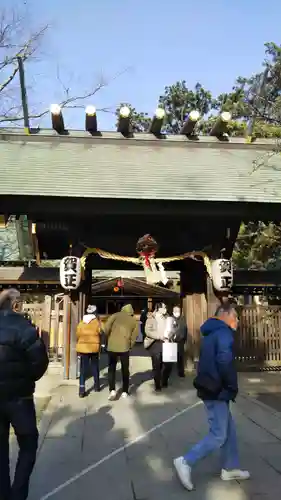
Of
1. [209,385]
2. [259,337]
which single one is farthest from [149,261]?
[209,385]

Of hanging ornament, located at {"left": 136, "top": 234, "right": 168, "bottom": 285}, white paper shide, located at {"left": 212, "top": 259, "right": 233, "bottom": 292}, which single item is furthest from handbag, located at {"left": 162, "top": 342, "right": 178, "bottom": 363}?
white paper shide, located at {"left": 212, "top": 259, "right": 233, "bottom": 292}

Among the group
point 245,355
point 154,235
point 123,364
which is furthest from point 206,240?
point 123,364

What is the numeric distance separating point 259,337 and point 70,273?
564 cm

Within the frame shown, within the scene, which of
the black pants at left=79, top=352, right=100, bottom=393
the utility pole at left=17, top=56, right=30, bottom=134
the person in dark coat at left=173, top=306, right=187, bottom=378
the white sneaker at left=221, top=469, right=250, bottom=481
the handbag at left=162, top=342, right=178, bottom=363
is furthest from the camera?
the utility pole at left=17, top=56, right=30, bottom=134

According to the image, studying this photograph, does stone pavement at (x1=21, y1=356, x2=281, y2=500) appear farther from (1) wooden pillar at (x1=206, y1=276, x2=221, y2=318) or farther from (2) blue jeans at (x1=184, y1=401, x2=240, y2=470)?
(1) wooden pillar at (x1=206, y1=276, x2=221, y2=318)

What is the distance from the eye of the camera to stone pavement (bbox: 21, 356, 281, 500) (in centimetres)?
373

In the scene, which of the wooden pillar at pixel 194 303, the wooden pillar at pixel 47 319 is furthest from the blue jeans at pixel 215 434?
the wooden pillar at pixel 47 319

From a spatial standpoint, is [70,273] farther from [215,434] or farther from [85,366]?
[215,434]

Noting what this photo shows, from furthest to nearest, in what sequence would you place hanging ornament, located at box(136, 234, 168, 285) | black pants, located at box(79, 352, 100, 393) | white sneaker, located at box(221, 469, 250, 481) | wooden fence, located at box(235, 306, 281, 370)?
1. wooden fence, located at box(235, 306, 281, 370)
2. hanging ornament, located at box(136, 234, 168, 285)
3. black pants, located at box(79, 352, 100, 393)
4. white sneaker, located at box(221, 469, 250, 481)

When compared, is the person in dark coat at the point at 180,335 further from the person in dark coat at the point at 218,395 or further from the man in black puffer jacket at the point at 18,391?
the man in black puffer jacket at the point at 18,391

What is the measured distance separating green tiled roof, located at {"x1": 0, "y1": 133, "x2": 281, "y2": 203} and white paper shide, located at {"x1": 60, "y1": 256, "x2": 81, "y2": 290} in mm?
1677

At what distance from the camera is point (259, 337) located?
37.8 feet

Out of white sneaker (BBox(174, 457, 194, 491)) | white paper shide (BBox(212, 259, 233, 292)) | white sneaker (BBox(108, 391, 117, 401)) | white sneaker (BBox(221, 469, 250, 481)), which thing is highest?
white paper shide (BBox(212, 259, 233, 292))

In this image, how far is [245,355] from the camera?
11391 mm
